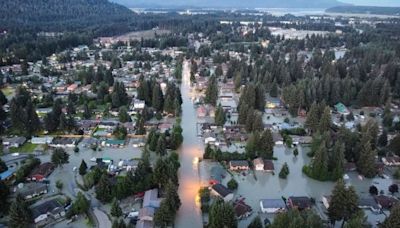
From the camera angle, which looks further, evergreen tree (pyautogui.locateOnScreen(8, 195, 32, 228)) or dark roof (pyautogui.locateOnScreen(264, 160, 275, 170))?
dark roof (pyautogui.locateOnScreen(264, 160, 275, 170))

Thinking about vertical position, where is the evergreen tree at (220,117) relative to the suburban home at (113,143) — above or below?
above

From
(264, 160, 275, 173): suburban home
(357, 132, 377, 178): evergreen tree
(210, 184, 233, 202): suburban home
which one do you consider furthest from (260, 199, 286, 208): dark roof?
(357, 132, 377, 178): evergreen tree

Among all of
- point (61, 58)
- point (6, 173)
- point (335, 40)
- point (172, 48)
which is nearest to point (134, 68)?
point (61, 58)

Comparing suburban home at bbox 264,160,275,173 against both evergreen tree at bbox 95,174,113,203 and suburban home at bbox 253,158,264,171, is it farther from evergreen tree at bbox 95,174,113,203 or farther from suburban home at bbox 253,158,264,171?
evergreen tree at bbox 95,174,113,203

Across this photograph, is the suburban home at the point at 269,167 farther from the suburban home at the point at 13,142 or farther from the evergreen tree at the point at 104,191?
the suburban home at the point at 13,142

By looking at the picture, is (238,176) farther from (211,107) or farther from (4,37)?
(4,37)

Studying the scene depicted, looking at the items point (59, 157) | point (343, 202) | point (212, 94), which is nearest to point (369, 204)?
point (343, 202)

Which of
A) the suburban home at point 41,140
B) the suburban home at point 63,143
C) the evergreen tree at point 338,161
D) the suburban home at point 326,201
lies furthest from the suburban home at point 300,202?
the suburban home at point 41,140

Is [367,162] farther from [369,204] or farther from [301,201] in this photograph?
[301,201]
